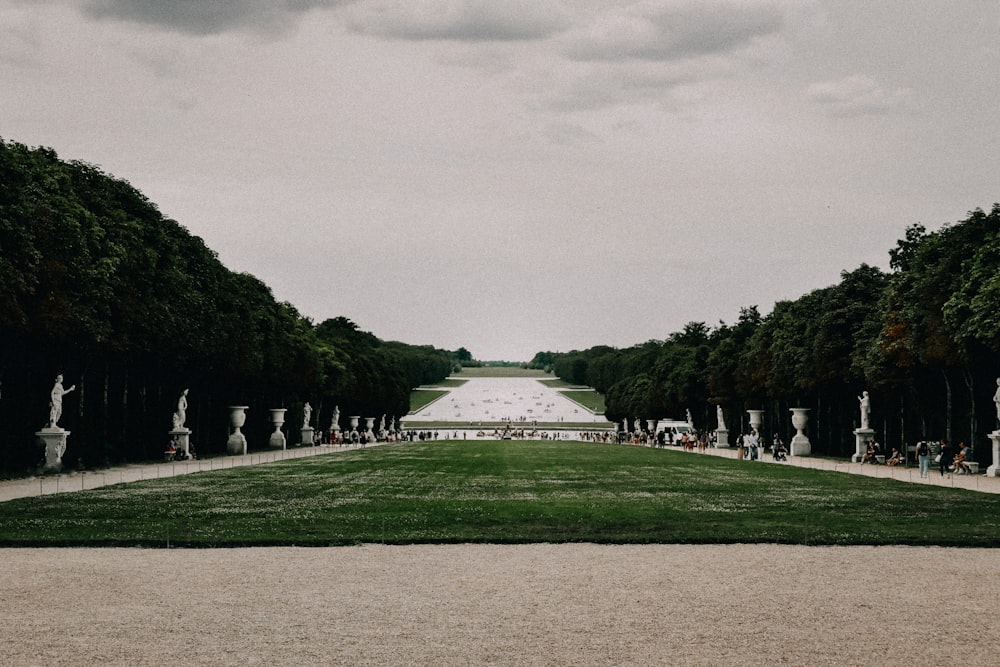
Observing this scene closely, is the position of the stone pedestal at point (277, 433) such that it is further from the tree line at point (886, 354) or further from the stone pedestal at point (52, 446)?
the stone pedestal at point (52, 446)

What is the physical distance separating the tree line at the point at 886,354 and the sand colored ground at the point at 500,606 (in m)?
26.6

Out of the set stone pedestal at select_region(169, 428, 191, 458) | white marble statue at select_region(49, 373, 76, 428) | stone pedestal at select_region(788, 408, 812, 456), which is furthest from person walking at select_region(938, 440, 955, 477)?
stone pedestal at select_region(169, 428, 191, 458)

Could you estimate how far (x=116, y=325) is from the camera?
44.5m

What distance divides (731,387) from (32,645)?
7681 cm

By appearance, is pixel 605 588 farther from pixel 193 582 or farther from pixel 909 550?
pixel 909 550

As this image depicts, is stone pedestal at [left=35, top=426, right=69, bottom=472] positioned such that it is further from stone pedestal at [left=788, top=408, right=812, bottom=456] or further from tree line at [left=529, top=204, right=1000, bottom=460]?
stone pedestal at [left=788, top=408, right=812, bottom=456]

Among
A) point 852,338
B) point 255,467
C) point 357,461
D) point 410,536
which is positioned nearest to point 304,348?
point 357,461

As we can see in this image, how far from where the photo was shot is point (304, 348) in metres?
75.9

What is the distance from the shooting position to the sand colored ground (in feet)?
36.0

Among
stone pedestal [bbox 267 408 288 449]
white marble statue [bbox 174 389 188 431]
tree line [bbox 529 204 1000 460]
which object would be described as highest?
tree line [bbox 529 204 1000 460]

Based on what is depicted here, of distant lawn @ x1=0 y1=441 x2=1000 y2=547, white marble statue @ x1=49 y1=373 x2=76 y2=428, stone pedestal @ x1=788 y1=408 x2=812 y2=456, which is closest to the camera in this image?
distant lawn @ x1=0 y1=441 x2=1000 y2=547

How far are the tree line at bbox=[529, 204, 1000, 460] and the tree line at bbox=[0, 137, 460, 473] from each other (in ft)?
101

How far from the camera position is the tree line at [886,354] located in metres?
43.8

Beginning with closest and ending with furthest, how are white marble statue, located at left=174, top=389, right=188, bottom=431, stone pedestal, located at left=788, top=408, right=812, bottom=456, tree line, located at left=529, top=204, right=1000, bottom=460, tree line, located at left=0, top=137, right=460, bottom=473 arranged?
tree line, located at left=0, top=137, right=460, bottom=473 < tree line, located at left=529, top=204, right=1000, bottom=460 < white marble statue, located at left=174, top=389, right=188, bottom=431 < stone pedestal, located at left=788, top=408, right=812, bottom=456
